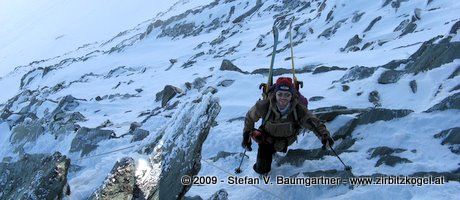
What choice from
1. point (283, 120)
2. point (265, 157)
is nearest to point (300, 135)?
point (265, 157)

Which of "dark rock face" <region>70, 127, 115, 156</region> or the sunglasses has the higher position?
the sunglasses

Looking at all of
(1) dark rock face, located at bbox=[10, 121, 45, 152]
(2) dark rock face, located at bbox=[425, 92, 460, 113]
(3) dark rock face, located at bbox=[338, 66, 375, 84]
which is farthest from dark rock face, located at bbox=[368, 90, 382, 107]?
(1) dark rock face, located at bbox=[10, 121, 45, 152]

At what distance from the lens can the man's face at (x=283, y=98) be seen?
6.91 m

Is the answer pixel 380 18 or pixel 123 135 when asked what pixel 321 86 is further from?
pixel 380 18

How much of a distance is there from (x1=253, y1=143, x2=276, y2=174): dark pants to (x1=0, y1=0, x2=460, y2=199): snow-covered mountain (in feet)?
0.95

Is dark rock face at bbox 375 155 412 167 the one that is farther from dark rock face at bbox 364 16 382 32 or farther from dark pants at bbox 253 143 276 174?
dark rock face at bbox 364 16 382 32

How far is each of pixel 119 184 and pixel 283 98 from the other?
312cm

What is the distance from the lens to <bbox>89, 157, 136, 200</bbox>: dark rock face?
21.4 ft

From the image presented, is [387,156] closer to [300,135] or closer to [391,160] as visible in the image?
[391,160]

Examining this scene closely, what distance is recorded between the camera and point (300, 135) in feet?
29.3

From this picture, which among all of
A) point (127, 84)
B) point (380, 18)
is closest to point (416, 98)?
point (380, 18)

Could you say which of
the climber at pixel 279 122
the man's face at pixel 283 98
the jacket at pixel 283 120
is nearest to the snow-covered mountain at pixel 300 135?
the climber at pixel 279 122

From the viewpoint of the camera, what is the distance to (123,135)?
51.7 ft

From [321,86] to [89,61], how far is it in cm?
4961
